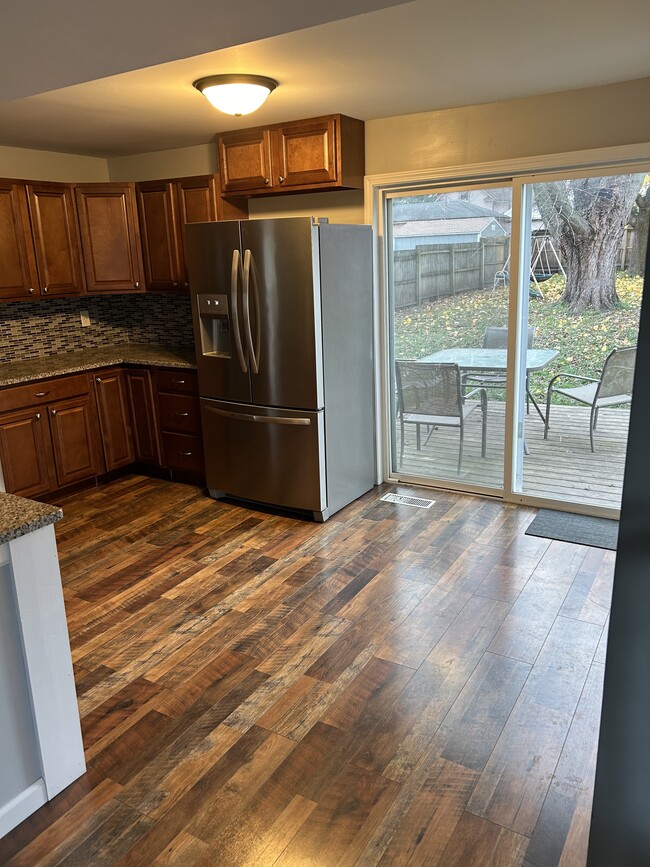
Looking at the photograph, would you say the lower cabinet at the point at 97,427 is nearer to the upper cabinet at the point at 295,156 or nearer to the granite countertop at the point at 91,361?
the granite countertop at the point at 91,361

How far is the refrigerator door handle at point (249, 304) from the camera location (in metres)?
3.75

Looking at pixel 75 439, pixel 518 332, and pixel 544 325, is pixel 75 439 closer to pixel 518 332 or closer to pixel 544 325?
pixel 518 332

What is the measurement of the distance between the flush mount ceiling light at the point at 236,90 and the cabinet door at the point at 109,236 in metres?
1.89

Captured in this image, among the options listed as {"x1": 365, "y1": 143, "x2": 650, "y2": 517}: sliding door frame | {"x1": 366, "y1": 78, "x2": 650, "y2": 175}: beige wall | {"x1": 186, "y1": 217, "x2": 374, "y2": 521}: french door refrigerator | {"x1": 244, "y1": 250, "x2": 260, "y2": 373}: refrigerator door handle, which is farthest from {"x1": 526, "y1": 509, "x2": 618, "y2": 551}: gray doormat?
{"x1": 366, "y1": 78, "x2": 650, "y2": 175}: beige wall

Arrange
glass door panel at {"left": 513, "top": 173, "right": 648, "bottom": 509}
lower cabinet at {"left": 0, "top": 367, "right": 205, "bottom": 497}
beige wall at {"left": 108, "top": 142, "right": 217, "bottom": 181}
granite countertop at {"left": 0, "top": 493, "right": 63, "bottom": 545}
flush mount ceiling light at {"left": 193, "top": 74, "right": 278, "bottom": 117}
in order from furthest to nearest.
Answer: beige wall at {"left": 108, "top": 142, "right": 217, "bottom": 181} → lower cabinet at {"left": 0, "top": 367, "right": 205, "bottom": 497} → glass door panel at {"left": 513, "top": 173, "right": 648, "bottom": 509} → flush mount ceiling light at {"left": 193, "top": 74, "right": 278, "bottom": 117} → granite countertop at {"left": 0, "top": 493, "right": 63, "bottom": 545}

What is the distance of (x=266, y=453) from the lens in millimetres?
4035

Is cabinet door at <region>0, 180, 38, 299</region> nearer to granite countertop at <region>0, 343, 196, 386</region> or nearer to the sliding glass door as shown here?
granite countertop at <region>0, 343, 196, 386</region>

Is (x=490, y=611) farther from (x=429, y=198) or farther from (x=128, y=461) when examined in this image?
(x=128, y=461)

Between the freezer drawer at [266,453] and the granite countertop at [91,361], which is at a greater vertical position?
the granite countertop at [91,361]

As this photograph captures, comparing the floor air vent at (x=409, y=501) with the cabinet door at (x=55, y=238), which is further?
the cabinet door at (x=55, y=238)

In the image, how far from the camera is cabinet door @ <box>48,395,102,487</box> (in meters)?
4.33

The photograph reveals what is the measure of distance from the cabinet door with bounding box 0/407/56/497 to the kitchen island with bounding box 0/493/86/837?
225 centimetres

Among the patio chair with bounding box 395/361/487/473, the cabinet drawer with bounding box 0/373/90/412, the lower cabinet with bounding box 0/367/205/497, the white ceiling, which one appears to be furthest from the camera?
the patio chair with bounding box 395/361/487/473

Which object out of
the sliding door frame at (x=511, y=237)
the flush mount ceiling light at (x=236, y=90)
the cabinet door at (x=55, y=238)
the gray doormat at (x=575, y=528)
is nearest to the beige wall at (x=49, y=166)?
the cabinet door at (x=55, y=238)
